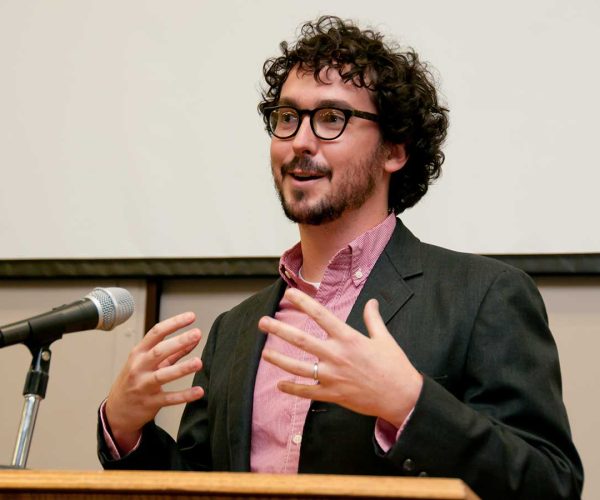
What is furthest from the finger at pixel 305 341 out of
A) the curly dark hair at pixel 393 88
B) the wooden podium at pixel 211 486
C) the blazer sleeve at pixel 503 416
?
the curly dark hair at pixel 393 88

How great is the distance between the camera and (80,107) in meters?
3.03

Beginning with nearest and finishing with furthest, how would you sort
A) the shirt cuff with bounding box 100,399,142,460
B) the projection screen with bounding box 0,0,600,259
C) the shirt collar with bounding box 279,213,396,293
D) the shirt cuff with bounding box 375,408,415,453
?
1. the shirt cuff with bounding box 375,408,415,453
2. the shirt cuff with bounding box 100,399,142,460
3. the shirt collar with bounding box 279,213,396,293
4. the projection screen with bounding box 0,0,600,259

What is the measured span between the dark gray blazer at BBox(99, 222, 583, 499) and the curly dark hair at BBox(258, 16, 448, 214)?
25 centimetres

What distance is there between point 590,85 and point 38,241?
1738mm

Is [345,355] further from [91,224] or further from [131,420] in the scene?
[91,224]

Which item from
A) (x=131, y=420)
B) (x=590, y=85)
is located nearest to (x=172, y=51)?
(x=590, y=85)

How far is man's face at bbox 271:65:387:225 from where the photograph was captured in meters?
1.93

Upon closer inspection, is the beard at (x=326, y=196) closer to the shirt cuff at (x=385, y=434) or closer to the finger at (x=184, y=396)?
the finger at (x=184, y=396)

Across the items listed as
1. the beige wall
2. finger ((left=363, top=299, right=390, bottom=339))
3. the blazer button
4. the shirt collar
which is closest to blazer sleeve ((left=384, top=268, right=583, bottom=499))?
the blazer button

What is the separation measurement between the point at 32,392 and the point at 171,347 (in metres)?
0.23

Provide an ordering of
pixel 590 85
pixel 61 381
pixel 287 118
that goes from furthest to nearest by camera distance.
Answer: pixel 61 381, pixel 590 85, pixel 287 118

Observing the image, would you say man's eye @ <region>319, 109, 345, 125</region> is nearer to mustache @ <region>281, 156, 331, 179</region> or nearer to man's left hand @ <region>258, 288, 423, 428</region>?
mustache @ <region>281, 156, 331, 179</region>

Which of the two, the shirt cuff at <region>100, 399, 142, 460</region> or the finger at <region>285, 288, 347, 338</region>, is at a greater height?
the finger at <region>285, 288, 347, 338</region>

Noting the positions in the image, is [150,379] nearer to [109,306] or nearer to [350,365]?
Result: [109,306]
